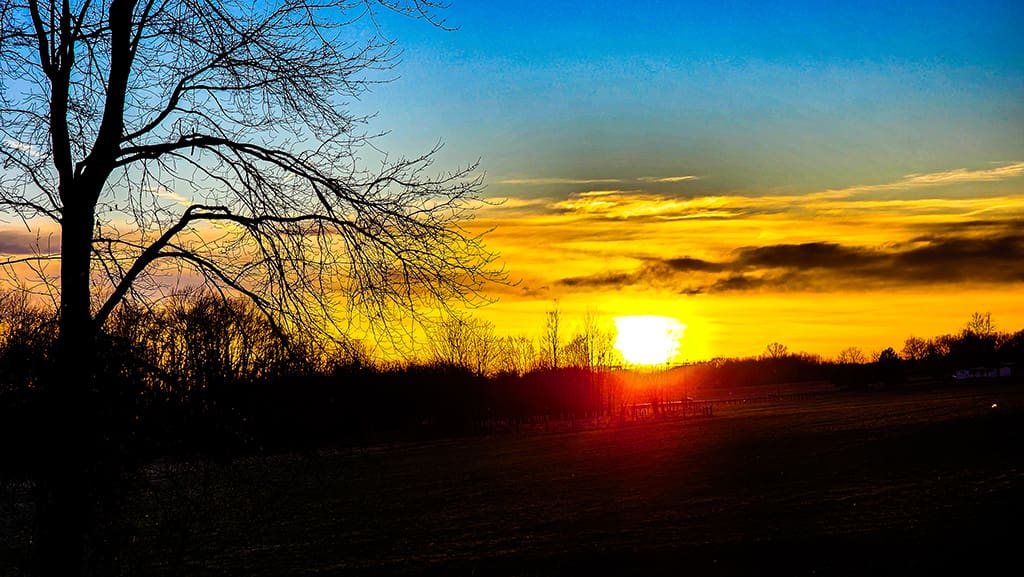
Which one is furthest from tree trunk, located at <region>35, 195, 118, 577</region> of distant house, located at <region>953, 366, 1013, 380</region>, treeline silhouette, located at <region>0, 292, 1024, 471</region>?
distant house, located at <region>953, 366, 1013, 380</region>

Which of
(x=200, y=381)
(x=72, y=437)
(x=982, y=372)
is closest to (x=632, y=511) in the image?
(x=200, y=381)

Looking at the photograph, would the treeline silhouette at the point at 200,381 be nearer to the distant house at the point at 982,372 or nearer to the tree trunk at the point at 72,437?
the tree trunk at the point at 72,437

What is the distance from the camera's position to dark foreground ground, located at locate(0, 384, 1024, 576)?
9523 millimetres

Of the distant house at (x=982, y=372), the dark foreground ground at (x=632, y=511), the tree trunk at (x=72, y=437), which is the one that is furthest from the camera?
the distant house at (x=982, y=372)

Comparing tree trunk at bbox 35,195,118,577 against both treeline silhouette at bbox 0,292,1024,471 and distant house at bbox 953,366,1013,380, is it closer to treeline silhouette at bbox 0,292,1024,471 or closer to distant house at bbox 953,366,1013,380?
treeline silhouette at bbox 0,292,1024,471

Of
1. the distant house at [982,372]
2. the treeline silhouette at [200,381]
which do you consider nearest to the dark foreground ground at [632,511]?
the treeline silhouette at [200,381]

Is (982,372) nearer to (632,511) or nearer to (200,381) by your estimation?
(632,511)

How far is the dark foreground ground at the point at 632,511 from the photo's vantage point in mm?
9523

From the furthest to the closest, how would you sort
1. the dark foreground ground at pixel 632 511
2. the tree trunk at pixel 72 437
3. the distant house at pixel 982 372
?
1. the distant house at pixel 982 372
2. the dark foreground ground at pixel 632 511
3. the tree trunk at pixel 72 437

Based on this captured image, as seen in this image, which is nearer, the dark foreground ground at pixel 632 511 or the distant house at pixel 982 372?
the dark foreground ground at pixel 632 511

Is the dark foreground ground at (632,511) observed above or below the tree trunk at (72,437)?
below

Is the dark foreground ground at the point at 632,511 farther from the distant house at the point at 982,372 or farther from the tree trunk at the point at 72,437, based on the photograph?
the distant house at the point at 982,372

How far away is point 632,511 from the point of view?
31.5m

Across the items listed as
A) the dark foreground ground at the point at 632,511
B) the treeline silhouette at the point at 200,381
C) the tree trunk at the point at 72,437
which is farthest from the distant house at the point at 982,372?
the tree trunk at the point at 72,437
